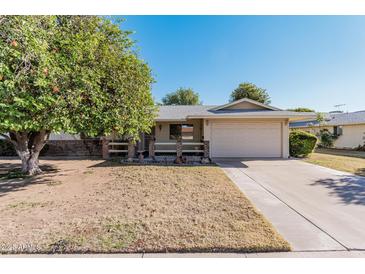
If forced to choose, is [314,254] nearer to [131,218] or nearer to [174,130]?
[131,218]

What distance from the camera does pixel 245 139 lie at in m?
12.3

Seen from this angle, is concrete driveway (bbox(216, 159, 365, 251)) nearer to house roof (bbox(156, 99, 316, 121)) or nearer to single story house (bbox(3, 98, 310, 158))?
single story house (bbox(3, 98, 310, 158))

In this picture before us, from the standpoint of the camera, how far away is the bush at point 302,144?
1245 centimetres

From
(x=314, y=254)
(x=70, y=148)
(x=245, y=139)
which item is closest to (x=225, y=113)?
(x=245, y=139)

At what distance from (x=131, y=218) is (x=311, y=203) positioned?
14.5 ft

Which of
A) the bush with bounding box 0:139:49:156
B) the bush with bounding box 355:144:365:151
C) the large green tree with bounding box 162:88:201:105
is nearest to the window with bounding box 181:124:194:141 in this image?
the bush with bounding box 0:139:49:156

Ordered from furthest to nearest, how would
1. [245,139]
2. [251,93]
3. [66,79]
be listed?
[251,93] < [245,139] < [66,79]

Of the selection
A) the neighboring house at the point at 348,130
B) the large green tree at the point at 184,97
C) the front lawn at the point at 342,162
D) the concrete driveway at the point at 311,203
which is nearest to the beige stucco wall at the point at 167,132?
the concrete driveway at the point at 311,203

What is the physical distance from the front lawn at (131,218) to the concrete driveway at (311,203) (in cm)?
43

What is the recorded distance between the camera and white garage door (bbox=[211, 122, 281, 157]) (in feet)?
40.1

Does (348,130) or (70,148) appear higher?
(348,130)

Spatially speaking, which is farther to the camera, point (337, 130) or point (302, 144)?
point (337, 130)
